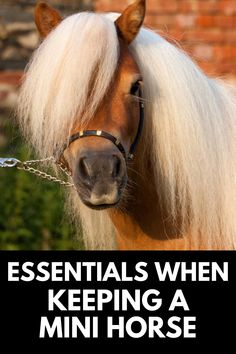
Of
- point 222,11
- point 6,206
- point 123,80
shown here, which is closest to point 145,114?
point 123,80

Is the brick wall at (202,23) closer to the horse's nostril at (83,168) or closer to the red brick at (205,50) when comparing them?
the red brick at (205,50)

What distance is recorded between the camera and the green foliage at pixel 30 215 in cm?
703

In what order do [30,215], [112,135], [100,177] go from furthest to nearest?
[30,215] → [112,135] → [100,177]

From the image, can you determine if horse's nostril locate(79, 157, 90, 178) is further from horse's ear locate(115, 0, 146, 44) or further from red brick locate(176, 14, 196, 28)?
red brick locate(176, 14, 196, 28)

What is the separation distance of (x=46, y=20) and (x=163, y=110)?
652 millimetres

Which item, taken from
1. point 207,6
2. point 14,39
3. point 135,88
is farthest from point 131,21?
point 14,39

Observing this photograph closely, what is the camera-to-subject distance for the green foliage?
23.1 feet

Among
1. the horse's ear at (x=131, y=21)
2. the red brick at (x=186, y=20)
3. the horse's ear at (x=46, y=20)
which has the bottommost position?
the horse's ear at (x=131, y=21)

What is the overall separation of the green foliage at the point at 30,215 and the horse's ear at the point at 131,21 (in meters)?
3.26

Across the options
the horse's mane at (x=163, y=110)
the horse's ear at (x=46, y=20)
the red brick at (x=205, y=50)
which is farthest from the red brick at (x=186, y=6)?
the horse's ear at (x=46, y=20)

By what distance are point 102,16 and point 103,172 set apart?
77cm

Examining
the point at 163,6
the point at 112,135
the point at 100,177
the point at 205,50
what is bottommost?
the point at 100,177

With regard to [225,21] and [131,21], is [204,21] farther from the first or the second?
[131,21]

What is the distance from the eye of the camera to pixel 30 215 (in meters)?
7.14
